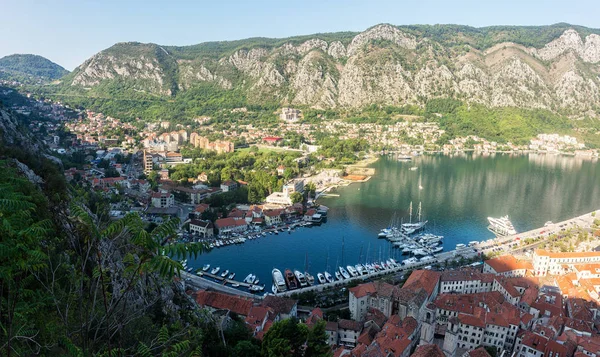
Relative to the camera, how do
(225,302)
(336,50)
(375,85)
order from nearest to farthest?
(225,302), (375,85), (336,50)

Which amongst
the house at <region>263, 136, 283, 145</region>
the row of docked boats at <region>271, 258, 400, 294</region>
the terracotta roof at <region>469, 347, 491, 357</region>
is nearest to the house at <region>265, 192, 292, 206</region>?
the row of docked boats at <region>271, 258, 400, 294</region>

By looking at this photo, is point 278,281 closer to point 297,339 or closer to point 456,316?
point 456,316

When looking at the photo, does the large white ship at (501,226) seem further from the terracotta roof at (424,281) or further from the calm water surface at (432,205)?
the terracotta roof at (424,281)

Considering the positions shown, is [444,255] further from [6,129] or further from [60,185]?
[6,129]

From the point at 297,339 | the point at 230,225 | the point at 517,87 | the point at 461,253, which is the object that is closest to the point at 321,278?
the point at 230,225

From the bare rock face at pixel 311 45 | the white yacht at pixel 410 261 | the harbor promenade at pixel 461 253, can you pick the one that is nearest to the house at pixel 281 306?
the harbor promenade at pixel 461 253

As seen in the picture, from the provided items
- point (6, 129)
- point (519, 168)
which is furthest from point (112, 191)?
point (519, 168)

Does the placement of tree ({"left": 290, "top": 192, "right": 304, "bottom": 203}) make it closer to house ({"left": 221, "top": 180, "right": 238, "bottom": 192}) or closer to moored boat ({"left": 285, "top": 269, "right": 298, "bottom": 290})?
house ({"left": 221, "top": 180, "right": 238, "bottom": 192})
